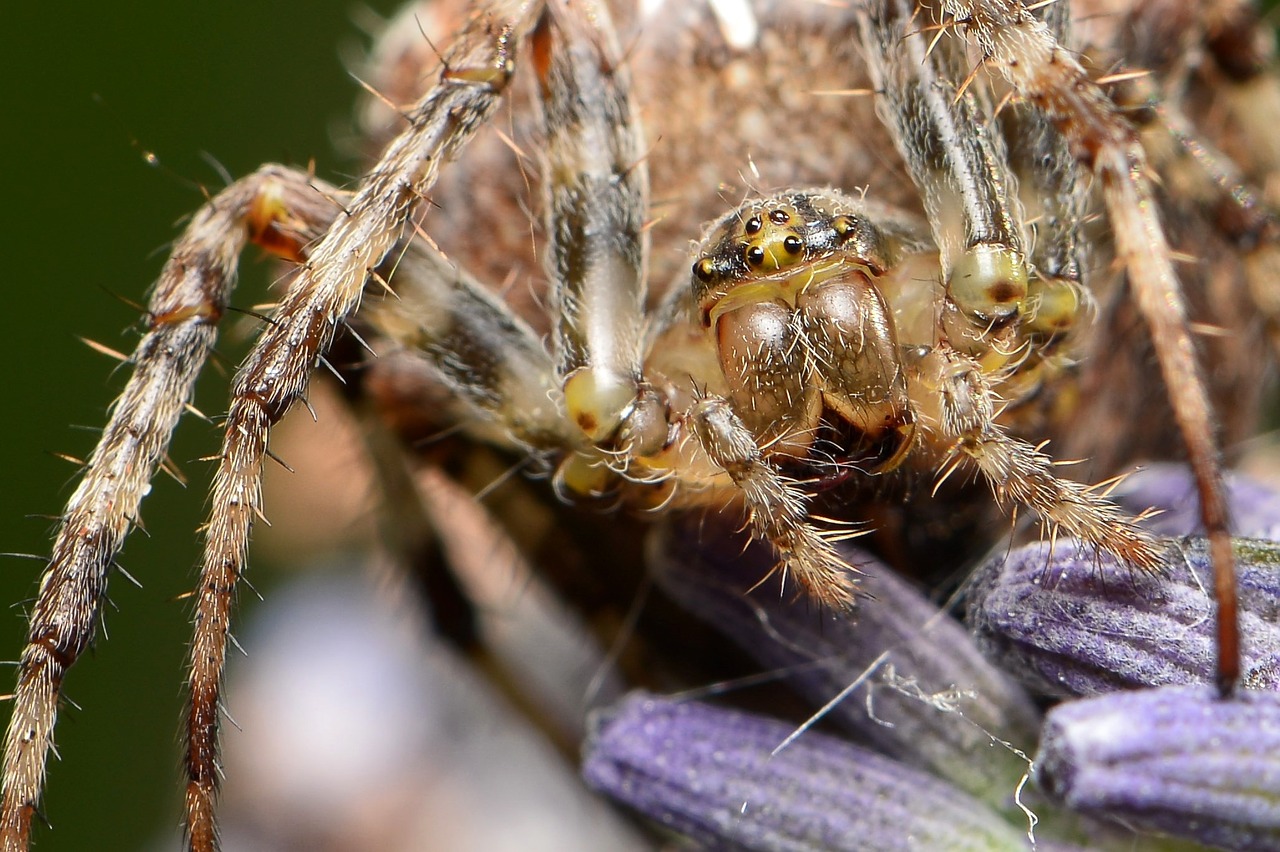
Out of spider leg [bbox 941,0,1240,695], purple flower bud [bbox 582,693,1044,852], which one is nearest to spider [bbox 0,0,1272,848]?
spider leg [bbox 941,0,1240,695]

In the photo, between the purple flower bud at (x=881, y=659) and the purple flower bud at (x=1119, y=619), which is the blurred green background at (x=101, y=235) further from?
the purple flower bud at (x=1119, y=619)

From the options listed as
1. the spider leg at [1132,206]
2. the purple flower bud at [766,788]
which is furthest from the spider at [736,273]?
the purple flower bud at [766,788]

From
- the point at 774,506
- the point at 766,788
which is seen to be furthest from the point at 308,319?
the point at 766,788

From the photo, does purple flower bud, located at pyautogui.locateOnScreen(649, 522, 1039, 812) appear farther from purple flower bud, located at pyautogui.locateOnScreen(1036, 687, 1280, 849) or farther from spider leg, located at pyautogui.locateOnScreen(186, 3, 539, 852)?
spider leg, located at pyautogui.locateOnScreen(186, 3, 539, 852)

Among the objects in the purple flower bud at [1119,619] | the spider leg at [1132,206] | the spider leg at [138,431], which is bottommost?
the spider leg at [138,431]

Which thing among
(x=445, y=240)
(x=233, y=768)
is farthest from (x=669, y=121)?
(x=233, y=768)

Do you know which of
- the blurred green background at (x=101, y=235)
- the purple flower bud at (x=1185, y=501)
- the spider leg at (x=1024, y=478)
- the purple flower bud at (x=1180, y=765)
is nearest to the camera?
the purple flower bud at (x=1180, y=765)
